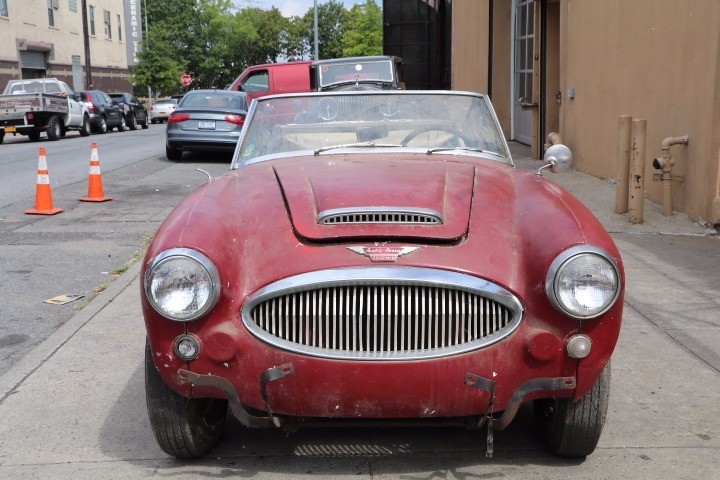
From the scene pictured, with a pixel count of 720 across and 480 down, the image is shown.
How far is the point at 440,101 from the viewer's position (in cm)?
490

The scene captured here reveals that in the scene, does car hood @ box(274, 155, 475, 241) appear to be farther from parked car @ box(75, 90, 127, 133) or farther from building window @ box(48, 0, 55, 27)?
building window @ box(48, 0, 55, 27)

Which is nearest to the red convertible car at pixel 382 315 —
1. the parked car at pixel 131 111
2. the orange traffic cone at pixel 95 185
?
the orange traffic cone at pixel 95 185

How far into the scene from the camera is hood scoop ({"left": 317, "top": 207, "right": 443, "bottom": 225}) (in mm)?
3297

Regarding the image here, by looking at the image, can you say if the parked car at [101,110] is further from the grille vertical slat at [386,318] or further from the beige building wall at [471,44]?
the grille vertical slat at [386,318]

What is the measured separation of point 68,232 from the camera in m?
9.36

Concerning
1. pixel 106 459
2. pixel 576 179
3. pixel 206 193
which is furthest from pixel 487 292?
pixel 576 179

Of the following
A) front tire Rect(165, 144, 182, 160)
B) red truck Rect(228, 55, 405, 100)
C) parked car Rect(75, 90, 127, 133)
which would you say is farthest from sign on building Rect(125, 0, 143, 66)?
red truck Rect(228, 55, 405, 100)

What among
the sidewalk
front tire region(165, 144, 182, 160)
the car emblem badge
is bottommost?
the sidewalk

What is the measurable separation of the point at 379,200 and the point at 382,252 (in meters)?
0.38

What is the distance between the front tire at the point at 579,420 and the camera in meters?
3.37

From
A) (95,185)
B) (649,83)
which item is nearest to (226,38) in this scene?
(95,185)

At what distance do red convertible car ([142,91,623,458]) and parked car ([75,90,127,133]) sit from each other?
95.0 feet

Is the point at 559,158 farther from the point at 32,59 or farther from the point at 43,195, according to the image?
the point at 32,59

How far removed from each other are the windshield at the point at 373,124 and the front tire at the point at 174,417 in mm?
1539
